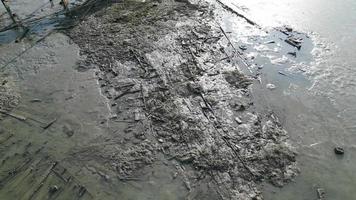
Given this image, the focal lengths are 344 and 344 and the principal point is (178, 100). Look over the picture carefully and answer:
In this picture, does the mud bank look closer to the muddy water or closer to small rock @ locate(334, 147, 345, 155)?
the muddy water

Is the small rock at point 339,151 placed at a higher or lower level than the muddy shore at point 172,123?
lower

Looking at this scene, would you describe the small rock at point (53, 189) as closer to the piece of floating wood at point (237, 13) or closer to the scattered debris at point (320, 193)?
the scattered debris at point (320, 193)

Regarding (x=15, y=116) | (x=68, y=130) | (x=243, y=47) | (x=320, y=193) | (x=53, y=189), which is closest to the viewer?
(x=320, y=193)

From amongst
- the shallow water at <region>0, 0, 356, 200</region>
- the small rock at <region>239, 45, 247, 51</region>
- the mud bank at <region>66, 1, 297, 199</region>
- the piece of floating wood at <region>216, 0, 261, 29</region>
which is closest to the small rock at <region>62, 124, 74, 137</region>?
the shallow water at <region>0, 0, 356, 200</region>

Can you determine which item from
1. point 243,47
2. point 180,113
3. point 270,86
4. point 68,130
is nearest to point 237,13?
point 243,47

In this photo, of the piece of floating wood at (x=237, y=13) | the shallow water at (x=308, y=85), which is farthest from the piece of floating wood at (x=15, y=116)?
the piece of floating wood at (x=237, y=13)

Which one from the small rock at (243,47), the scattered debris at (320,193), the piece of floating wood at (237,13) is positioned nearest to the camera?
the scattered debris at (320,193)

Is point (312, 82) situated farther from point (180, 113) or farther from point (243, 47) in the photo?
point (180, 113)
